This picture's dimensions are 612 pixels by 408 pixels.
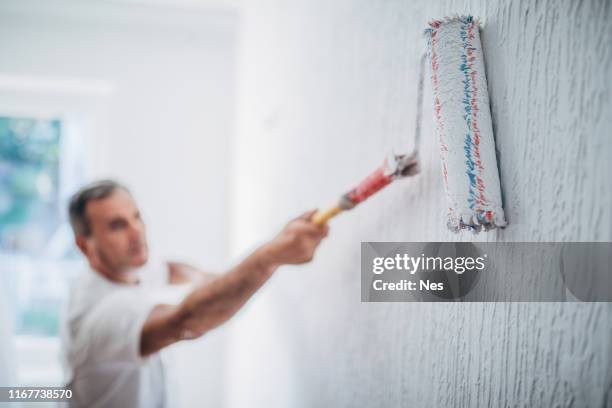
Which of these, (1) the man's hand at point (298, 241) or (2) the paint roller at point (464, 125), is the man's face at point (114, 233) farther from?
(2) the paint roller at point (464, 125)

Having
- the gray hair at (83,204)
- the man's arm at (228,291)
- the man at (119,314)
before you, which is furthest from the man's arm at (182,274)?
the man's arm at (228,291)

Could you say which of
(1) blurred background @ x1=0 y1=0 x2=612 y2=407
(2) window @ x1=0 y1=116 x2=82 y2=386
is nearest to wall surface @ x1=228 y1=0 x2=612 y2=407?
(1) blurred background @ x1=0 y1=0 x2=612 y2=407

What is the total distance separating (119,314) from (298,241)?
1.54 feet

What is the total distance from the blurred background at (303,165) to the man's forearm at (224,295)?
0.38ft

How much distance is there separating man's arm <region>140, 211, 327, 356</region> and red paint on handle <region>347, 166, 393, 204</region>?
96 millimetres

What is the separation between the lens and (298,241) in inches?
19.3

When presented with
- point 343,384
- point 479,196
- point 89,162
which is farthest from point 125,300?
point 89,162

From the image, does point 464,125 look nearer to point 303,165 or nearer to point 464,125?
point 464,125

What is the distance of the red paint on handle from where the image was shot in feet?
1.17

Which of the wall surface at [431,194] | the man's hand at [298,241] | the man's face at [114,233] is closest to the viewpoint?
the wall surface at [431,194]

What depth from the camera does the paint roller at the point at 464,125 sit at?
0.24 meters

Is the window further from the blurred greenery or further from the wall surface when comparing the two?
the wall surface

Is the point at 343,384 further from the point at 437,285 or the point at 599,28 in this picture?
the point at 599,28

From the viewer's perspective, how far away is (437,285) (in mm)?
315
